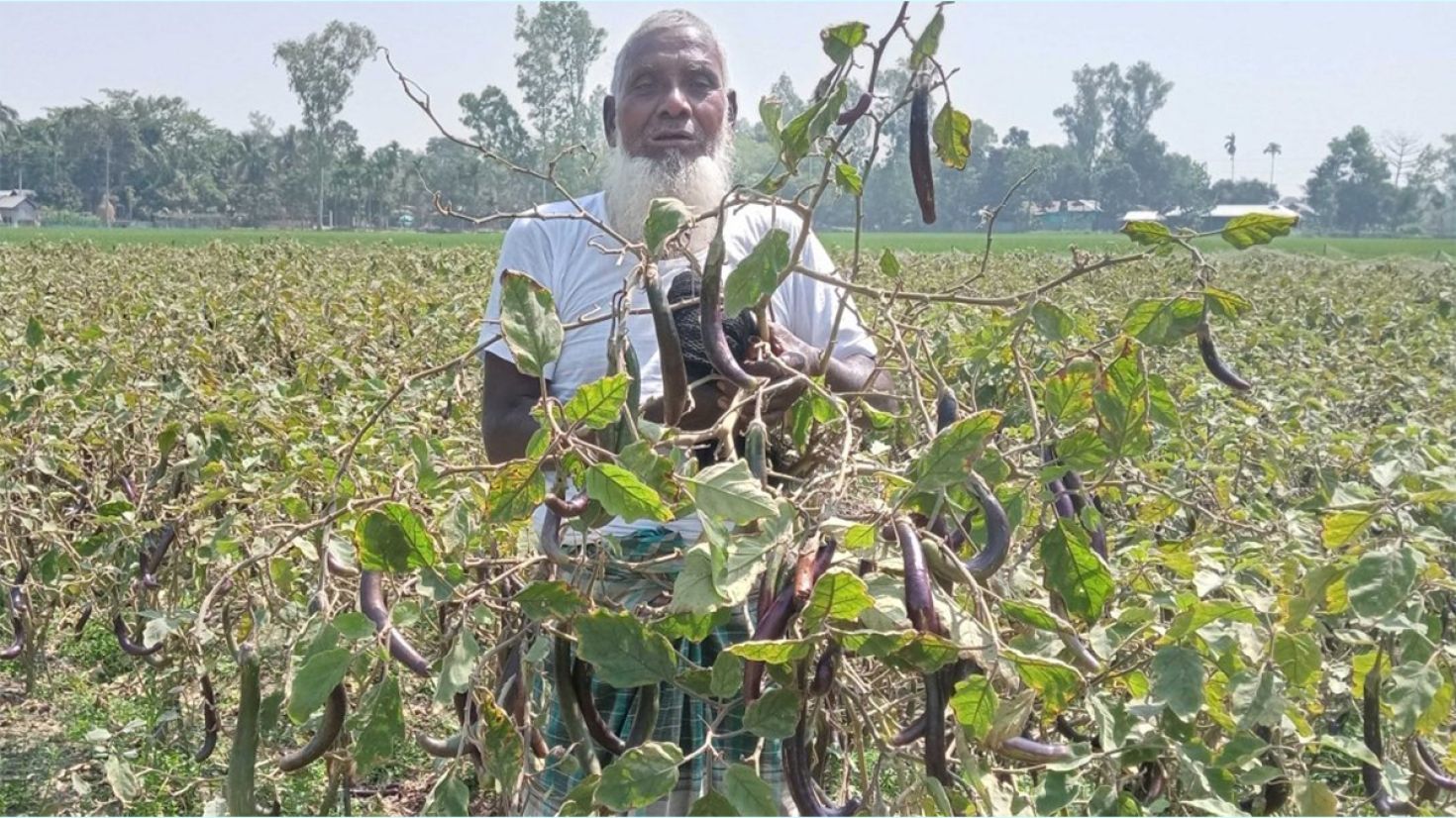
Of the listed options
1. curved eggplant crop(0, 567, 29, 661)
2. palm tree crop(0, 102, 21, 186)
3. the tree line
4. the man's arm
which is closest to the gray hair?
the man's arm

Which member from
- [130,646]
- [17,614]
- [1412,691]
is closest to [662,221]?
[1412,691]

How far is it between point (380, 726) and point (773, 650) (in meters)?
0.31

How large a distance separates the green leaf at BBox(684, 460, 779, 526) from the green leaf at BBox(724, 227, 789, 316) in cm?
15

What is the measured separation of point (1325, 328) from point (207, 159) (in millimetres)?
58066

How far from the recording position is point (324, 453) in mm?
2904

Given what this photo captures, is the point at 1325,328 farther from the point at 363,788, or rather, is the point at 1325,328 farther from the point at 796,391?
the point at 796,391

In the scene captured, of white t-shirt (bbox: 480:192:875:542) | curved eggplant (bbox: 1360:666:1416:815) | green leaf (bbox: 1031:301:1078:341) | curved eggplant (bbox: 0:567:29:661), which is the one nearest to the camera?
green leaf (bbox: 1031:301:1078:341)

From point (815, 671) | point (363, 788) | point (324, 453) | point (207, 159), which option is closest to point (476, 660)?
point (815, 671)

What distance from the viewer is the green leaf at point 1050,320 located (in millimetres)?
1148

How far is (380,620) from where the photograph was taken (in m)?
1.01

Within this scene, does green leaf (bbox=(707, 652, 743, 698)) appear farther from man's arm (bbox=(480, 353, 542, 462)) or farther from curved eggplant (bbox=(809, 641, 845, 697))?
man's arm (bbox=(480, 353, 542, 462))

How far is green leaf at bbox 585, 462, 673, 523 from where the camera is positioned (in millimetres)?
898

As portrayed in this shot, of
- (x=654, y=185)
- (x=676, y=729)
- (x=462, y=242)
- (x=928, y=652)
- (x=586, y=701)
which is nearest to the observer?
(x=928, y=652)

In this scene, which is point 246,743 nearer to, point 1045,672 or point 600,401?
point 600,401
